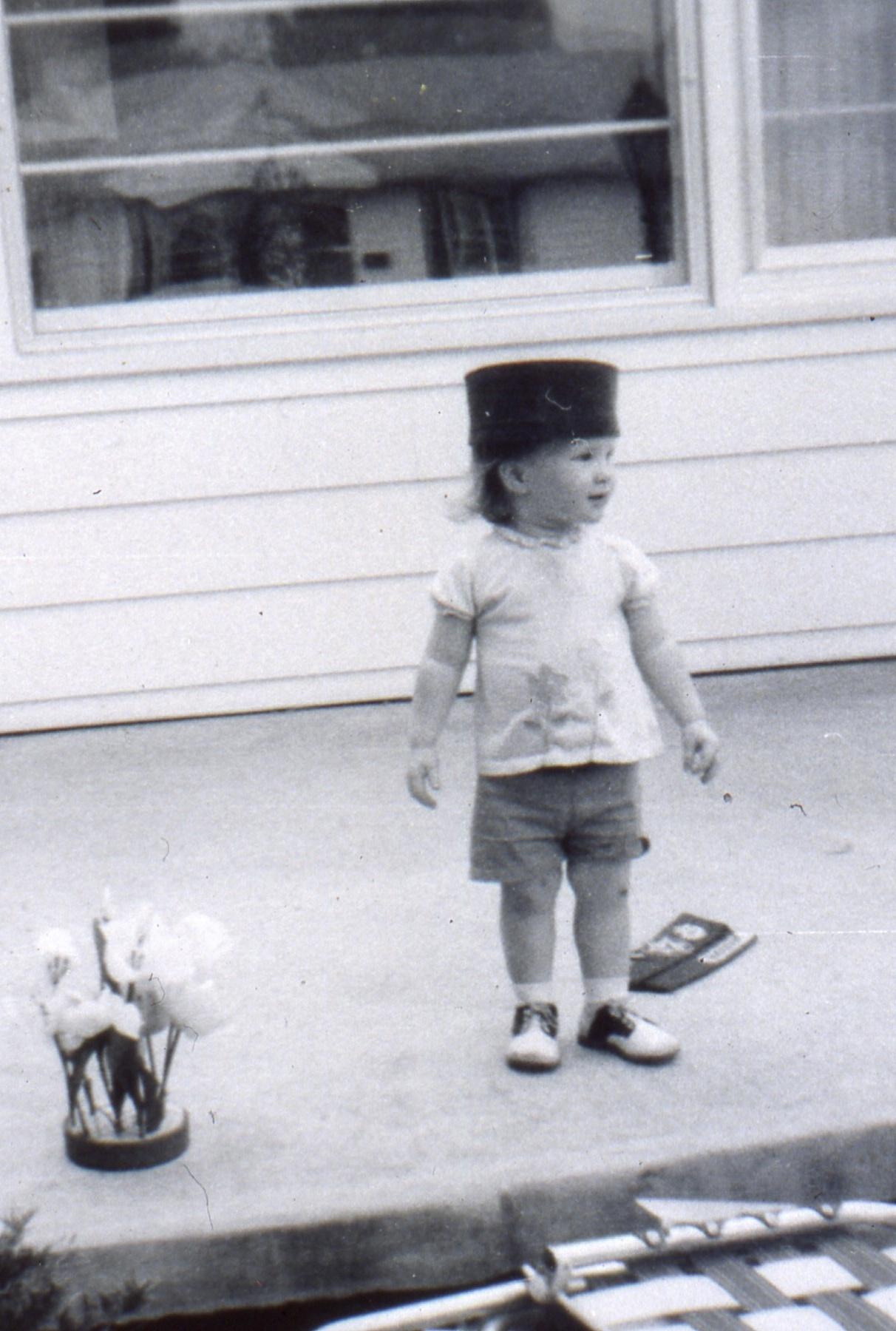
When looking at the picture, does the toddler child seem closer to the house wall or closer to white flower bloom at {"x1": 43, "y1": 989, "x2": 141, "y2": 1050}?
white flower bloom at {"x1": 43, "y1": 989, "x2": 141, "y2": 1050}

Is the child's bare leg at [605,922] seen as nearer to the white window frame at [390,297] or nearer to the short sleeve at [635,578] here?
the short sleeve at [635,578]

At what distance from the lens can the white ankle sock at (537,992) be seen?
9.43 feet

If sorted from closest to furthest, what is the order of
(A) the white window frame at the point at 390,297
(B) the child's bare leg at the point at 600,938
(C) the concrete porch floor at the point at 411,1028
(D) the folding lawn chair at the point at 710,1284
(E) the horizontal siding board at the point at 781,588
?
(D) the folding lawn chair at the point at 710,1284
(C) the concrete porch floor at the point at 411,1028
(B) the child's bare leg at the point at 600,938
(A) the white window frame at the point at 390,297
(E) the horizontal siding board at the point at 781,588

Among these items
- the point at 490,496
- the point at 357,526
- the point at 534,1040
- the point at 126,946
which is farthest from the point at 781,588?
the point at 126,946

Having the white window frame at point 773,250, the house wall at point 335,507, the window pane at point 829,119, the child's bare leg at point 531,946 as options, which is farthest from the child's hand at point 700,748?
the window pane at point 829,119

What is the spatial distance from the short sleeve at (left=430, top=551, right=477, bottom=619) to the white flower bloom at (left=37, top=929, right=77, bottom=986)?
2.63ft

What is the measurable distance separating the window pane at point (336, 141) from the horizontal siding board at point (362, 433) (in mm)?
372

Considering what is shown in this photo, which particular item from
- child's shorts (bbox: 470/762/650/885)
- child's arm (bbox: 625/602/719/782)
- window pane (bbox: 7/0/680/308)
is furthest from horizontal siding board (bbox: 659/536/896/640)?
child's shorts (bbox: 470/762/650/885)

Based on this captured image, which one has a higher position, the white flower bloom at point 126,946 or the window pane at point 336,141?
the window pane at point 336,141

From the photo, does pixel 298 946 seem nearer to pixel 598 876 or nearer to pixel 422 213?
pixel 598 876

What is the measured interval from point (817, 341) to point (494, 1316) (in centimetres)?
353

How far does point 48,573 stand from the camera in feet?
16.1

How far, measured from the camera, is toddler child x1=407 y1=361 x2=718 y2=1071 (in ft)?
9.20

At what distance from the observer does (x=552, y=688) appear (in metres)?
2.80
